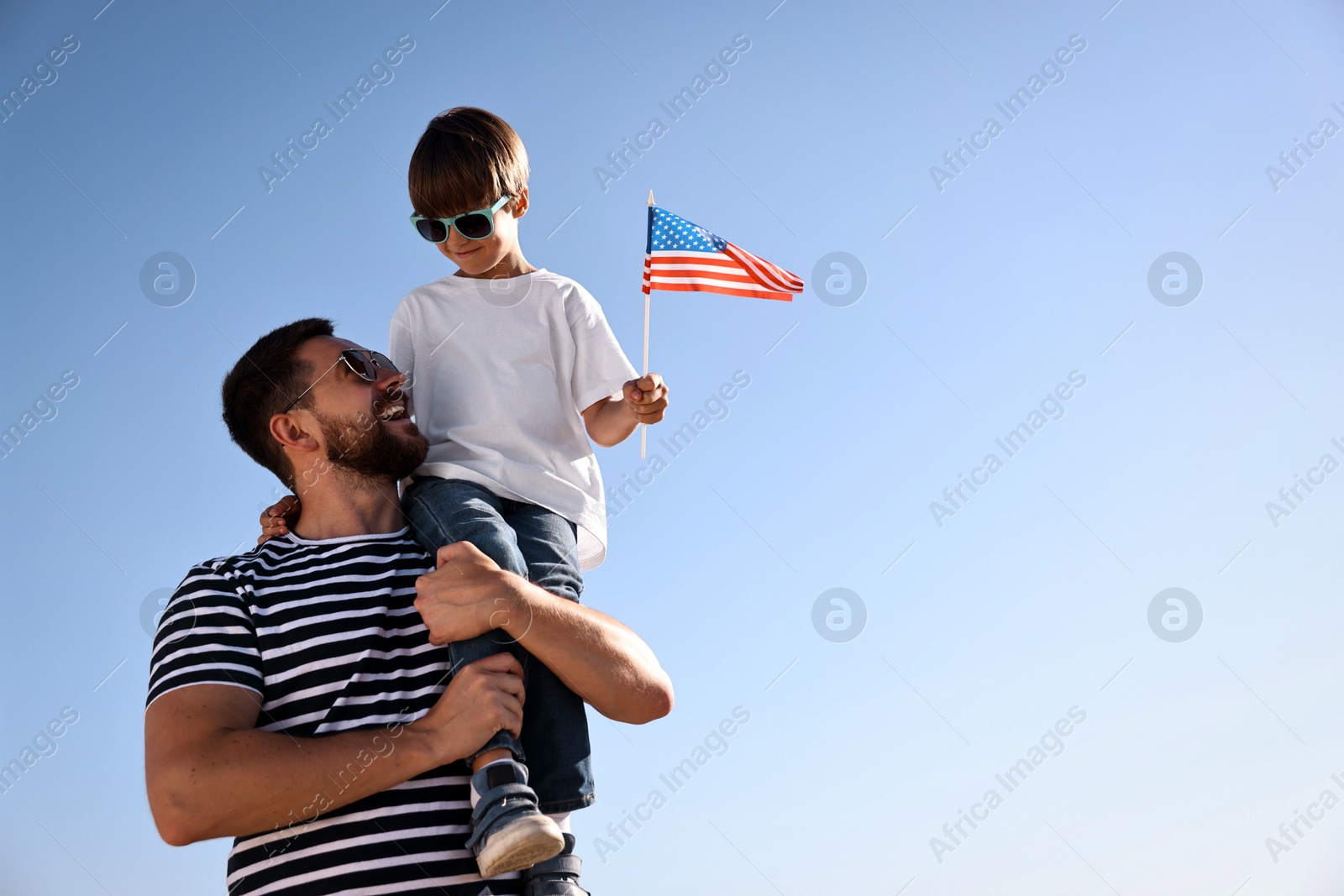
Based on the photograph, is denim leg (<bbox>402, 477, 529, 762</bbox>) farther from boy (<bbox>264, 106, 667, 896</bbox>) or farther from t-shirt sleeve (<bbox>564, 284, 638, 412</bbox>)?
t-shirt sleeve (<bbox>564, 284, 638, 412</bbox>)

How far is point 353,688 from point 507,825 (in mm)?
707

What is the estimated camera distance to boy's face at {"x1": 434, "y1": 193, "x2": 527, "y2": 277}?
4242mm

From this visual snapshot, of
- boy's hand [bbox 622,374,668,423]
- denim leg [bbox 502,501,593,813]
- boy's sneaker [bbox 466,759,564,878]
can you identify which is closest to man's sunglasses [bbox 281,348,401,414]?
denim leg [bbox 502,501,593,813]

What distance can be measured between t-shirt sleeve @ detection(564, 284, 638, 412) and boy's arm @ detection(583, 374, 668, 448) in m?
0.05

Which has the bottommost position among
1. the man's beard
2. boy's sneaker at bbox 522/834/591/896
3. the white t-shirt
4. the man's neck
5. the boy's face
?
boy's sneaker at bbox 522/834/591/896

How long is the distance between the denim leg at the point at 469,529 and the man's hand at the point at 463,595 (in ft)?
0.23

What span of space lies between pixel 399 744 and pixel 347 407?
135cm

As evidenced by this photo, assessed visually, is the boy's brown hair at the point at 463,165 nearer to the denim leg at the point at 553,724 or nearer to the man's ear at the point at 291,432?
the man's ear at the point at 291,432

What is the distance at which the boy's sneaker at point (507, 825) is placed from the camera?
9.84 feet

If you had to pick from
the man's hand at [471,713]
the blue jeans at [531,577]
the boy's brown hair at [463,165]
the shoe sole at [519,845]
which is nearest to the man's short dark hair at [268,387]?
the blue jeans at [531,577]

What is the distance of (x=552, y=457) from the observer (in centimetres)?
415

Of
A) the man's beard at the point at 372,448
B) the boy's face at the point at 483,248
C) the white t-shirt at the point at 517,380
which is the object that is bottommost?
the man's beard at the point at 372,448

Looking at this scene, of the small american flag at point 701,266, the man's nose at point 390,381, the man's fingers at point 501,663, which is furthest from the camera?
the small american flag at point 701,266

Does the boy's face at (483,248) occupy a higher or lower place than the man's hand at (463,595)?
higher
